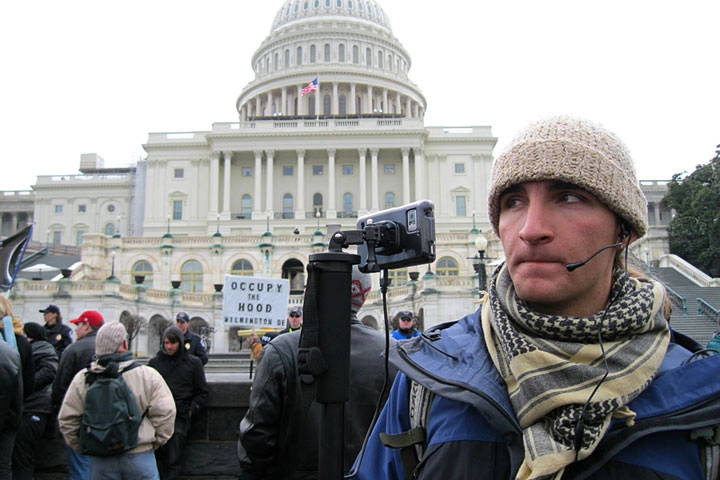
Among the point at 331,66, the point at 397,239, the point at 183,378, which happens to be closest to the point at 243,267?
the point at 183,378

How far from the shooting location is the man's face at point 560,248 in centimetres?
207

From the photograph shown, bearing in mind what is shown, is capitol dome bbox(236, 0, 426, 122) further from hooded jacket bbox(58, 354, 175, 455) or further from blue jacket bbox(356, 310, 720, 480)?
blue jacket bbox(356, 310, 720, 480)

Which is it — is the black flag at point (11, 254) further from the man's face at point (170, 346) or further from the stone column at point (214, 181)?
the stone column at point (214, 181)

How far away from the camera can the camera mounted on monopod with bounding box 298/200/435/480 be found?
98.5 inches

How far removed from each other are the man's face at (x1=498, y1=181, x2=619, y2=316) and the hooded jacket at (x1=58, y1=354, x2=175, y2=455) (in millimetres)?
4428

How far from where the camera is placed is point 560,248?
2.08m

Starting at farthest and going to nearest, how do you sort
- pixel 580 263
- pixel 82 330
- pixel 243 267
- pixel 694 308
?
pixel 243 267
pixel 694 308
pixel 82 330
pixel 580 263

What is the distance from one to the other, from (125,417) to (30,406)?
249 centimetres

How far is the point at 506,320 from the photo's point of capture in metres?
2.12

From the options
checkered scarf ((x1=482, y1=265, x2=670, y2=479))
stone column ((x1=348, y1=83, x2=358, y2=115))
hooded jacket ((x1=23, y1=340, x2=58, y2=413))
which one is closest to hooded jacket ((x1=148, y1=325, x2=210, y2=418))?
hooded jacket ((x1=23, y1=340, x2=58, y2=413))

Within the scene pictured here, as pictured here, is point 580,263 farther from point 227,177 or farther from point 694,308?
point 227,177

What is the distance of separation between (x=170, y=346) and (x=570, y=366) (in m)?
6.12

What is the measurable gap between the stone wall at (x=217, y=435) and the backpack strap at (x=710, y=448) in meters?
6.18

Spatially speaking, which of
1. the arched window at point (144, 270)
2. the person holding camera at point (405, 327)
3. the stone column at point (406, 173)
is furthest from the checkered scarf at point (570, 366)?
the stone column at point (406, 173)
